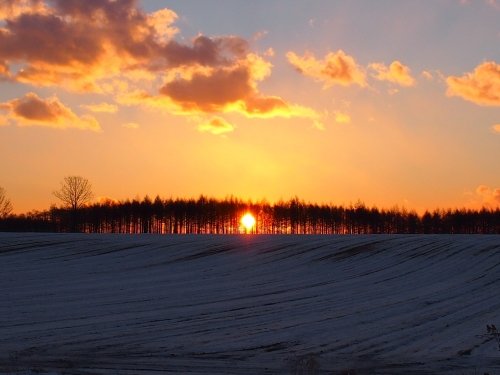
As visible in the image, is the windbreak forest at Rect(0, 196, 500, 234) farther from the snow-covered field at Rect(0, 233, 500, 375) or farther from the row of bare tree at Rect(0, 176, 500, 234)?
the snow-covered field at Rect(0, 233, 500, 375)

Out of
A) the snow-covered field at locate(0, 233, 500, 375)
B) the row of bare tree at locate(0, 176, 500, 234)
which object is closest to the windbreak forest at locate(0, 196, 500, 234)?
the row of bare tree at locate(0, 176, 500, 234)

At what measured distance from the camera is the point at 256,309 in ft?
66.4

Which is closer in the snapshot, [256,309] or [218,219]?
[256,309]

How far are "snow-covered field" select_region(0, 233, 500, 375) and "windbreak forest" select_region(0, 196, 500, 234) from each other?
9648cm

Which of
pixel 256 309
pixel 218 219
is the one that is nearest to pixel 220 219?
pixel 218 219

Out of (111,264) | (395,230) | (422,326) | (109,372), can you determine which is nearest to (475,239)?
(111,264)

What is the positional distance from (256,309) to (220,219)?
126m

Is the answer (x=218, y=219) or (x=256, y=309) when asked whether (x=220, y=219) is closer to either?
(x=218, y=219)

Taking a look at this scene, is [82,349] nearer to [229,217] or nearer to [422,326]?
[422,326]

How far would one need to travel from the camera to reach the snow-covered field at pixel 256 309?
12.9m

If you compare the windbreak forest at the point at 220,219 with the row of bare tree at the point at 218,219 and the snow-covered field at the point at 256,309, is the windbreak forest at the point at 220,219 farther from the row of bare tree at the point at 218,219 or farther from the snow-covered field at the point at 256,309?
the snow-covered field at the point at 256,309

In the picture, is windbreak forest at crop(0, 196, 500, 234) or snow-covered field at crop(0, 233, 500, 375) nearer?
snow-covered field at crop(0, 233, 500, 375)

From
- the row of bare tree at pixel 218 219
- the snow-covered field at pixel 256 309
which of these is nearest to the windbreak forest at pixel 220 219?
the row of bare tree at pixel 218 219

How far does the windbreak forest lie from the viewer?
132500 mm
